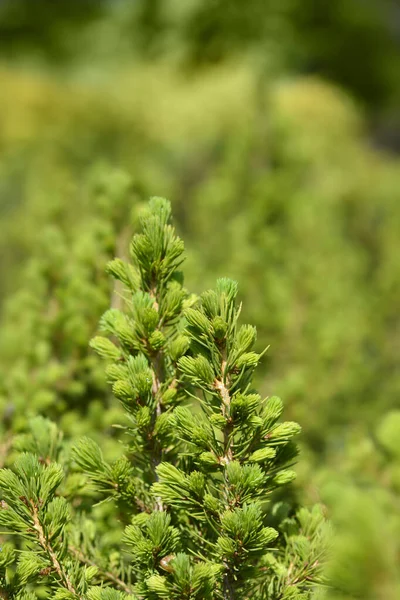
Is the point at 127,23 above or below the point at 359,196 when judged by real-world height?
above

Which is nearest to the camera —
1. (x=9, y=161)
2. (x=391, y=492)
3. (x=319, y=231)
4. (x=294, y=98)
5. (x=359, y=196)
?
(x=391, y=492)

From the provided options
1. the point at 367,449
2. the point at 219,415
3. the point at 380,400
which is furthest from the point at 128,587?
the point at 380,400

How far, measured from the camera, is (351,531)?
67 centimetres

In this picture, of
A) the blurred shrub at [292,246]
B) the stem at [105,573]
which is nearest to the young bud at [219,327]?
the stem at [105,573]

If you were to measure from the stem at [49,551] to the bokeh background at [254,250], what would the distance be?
0.47 metres

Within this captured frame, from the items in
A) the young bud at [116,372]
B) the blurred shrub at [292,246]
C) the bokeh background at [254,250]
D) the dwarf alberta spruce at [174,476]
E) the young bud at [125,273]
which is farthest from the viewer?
the blurred shrub at [292,246]

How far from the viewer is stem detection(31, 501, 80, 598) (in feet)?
3.25

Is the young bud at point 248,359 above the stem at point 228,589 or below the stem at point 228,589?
above

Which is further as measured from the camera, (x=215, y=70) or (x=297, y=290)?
(x=215, y=70)

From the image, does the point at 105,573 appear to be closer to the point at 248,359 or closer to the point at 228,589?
the point at 228,589

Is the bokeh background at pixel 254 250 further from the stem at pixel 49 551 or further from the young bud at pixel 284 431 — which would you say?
the stem at pixel 49 551

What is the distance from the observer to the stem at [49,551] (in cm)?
99

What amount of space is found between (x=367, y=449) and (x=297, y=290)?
5.39 feet

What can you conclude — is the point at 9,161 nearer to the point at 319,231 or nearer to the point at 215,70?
the point at 319,231
